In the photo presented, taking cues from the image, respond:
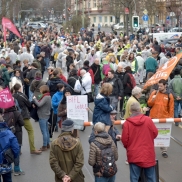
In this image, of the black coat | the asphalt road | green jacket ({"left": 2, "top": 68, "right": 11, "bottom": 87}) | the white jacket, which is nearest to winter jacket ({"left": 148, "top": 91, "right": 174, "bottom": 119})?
the asphalt road

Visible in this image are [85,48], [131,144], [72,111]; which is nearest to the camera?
[131,144]

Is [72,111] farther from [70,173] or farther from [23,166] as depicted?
[70,173]

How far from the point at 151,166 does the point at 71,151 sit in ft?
4.65

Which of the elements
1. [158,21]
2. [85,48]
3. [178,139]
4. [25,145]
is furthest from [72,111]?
[158,21]

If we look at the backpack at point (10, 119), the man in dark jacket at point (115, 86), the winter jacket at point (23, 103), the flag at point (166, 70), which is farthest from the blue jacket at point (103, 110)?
the man in dark jacket at point (115, 86)

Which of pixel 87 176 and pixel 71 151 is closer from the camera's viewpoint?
pixel 71 151

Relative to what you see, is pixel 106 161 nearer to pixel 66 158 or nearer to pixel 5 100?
pixel 66 158

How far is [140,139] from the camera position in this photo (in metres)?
7.16

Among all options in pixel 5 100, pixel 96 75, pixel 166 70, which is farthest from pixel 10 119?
pixel 96 75

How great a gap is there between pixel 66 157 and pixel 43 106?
402 cm

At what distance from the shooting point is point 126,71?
1366cm

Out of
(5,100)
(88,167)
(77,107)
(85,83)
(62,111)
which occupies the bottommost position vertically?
(88,167)

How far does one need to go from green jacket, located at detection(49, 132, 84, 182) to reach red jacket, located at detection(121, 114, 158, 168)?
1000mm

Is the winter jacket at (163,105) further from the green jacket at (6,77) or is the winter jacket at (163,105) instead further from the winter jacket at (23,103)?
the green jacket at (6,77)
